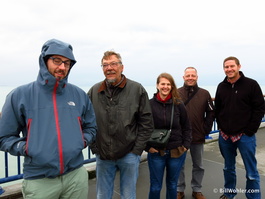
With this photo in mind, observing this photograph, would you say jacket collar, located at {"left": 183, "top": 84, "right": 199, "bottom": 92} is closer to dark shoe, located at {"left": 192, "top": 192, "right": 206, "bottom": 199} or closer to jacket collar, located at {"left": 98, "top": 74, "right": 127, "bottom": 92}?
jacket collar, located at {"left": 98, "top": 74, "right": 127, "bottom": 92}

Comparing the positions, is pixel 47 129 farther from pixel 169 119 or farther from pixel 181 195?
pixel 181 195

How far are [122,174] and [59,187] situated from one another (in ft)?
2.94

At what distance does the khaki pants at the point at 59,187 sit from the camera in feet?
5.53

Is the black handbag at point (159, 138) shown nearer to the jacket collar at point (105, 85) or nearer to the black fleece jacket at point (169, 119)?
the black fleece jacket at point (169, 119)

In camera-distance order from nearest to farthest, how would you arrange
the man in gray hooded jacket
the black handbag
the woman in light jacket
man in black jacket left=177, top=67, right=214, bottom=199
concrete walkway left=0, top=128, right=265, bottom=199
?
the man in gray hooded jacket
the black handbag
the woman in light jacket
man in black jacket left=177, top=67, right=214, bottom=199
concrete walkway left=0, top=128, right=265, bottom=199

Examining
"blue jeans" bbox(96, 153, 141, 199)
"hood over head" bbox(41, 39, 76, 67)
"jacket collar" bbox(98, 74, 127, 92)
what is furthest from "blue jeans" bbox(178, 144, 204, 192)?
"hood over head" bbox(41, 39, 76, 67)

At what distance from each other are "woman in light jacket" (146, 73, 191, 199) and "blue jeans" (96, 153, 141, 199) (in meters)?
0.30

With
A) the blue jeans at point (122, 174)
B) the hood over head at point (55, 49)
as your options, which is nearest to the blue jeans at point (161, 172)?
the blue jeans at point (122, 174)

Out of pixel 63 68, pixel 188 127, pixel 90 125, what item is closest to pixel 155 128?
pixel 188 127

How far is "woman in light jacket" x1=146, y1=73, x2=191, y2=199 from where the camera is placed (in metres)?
2.65

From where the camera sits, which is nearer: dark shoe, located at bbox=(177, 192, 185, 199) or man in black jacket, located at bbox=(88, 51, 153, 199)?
man in black jacket, located at bbox=(88, 51, 153, 199)

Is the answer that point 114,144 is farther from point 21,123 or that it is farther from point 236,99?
point 236,99

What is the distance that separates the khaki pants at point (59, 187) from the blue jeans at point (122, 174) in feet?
1.81

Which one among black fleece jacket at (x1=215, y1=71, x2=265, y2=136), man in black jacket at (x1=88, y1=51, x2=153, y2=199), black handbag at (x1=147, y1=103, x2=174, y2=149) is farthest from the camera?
black fleece jacket at (x1=215, y1=71, x2=265, y2=136)
